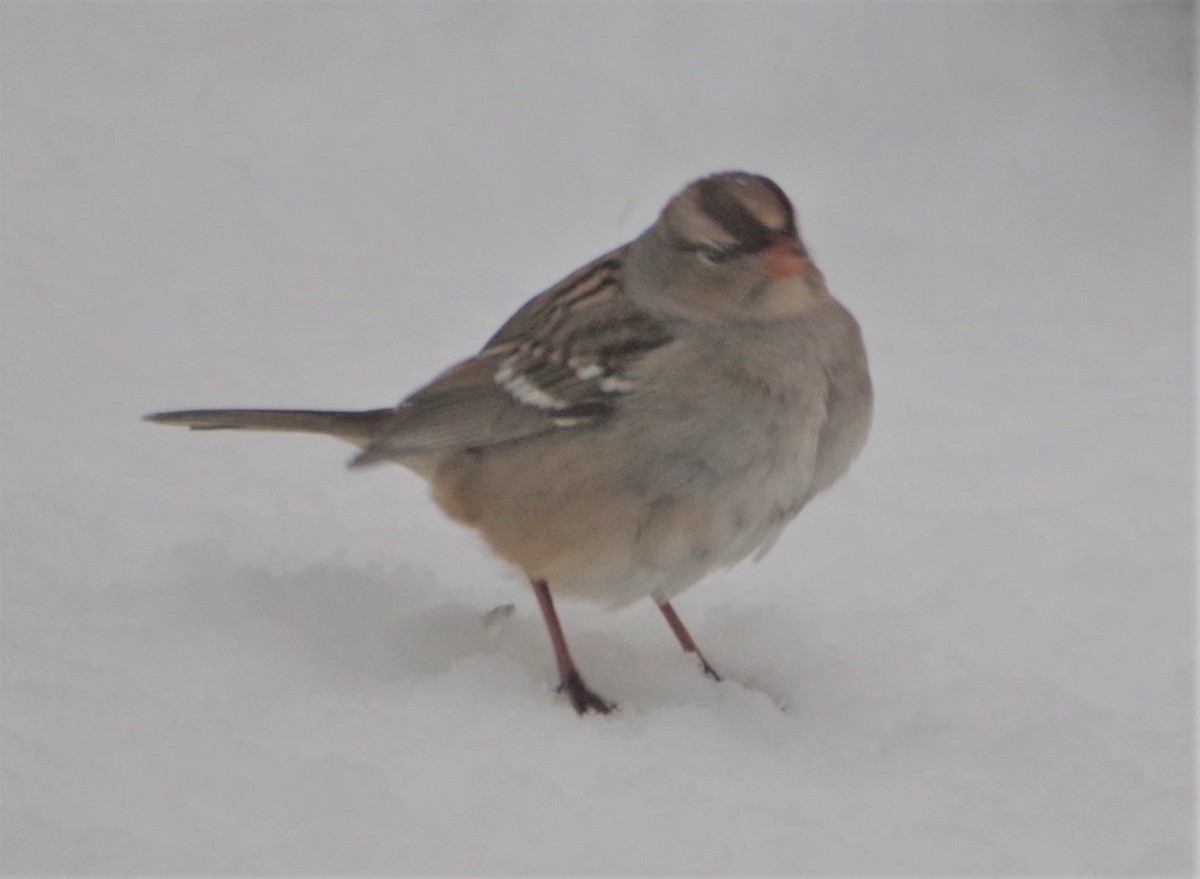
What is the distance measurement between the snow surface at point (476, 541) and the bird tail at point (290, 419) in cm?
33

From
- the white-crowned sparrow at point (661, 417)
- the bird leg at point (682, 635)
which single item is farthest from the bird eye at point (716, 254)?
the bird leg at point (682, 635)

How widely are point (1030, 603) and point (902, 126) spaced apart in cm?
290

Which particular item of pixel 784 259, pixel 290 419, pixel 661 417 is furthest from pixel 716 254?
pixel 290 419

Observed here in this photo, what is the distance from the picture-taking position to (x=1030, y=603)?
4.32 m

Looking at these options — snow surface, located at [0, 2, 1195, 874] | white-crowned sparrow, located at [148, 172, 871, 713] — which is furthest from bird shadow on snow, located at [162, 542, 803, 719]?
white-crowned sparrow, located at [148, 172, 871, 713]

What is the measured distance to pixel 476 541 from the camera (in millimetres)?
4164

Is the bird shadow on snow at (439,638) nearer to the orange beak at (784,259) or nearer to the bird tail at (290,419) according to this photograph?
the bird tail at (290,419)

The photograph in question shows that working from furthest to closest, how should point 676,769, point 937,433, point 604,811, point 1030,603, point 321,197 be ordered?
point 321,197
point 937,433
point 1030,603
point 676,769
point 604,811

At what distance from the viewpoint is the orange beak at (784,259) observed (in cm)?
383

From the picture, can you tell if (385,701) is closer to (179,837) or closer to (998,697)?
(179,837)

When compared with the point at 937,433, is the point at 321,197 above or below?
above

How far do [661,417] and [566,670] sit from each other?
2.25ft

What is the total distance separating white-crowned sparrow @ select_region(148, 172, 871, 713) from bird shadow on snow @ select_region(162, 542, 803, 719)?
13 centimetres

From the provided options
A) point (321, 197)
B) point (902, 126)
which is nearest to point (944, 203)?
point (902, 126)
